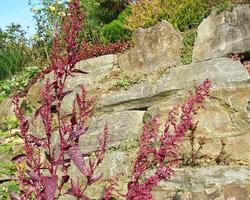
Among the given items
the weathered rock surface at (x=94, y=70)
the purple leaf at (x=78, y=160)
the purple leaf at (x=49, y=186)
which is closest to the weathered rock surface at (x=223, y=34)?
the weathered rock surface at (x=94, y=70)

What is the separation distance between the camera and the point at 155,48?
7738 mm

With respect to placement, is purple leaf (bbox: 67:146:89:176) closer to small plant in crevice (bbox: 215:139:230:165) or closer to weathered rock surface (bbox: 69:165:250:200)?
weathered rock surface (bbox: 69:165:250:200)

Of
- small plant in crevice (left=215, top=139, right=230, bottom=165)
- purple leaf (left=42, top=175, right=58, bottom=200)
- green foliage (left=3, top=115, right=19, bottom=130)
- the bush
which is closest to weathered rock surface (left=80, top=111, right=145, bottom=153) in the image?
small plant in crevice (left=215, top=139, right=230, bottom=165)

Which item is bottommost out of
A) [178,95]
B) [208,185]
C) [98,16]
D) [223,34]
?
[208,185]

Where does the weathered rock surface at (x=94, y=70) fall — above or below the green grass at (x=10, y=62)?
below

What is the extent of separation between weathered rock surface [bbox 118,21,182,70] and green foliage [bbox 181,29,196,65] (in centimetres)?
8

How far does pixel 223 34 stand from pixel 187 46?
0.69 meters

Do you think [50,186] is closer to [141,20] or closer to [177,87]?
[177,87]

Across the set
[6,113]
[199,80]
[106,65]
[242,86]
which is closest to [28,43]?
[6,113]

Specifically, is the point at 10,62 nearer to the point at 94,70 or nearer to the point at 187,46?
the point at 94,70

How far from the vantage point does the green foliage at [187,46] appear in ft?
24.5

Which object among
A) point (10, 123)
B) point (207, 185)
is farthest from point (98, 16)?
point (207, 185)

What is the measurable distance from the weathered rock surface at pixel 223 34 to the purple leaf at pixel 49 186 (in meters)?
5.44

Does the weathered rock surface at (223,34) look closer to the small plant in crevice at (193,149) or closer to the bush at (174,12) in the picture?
the bush at (174,12)
